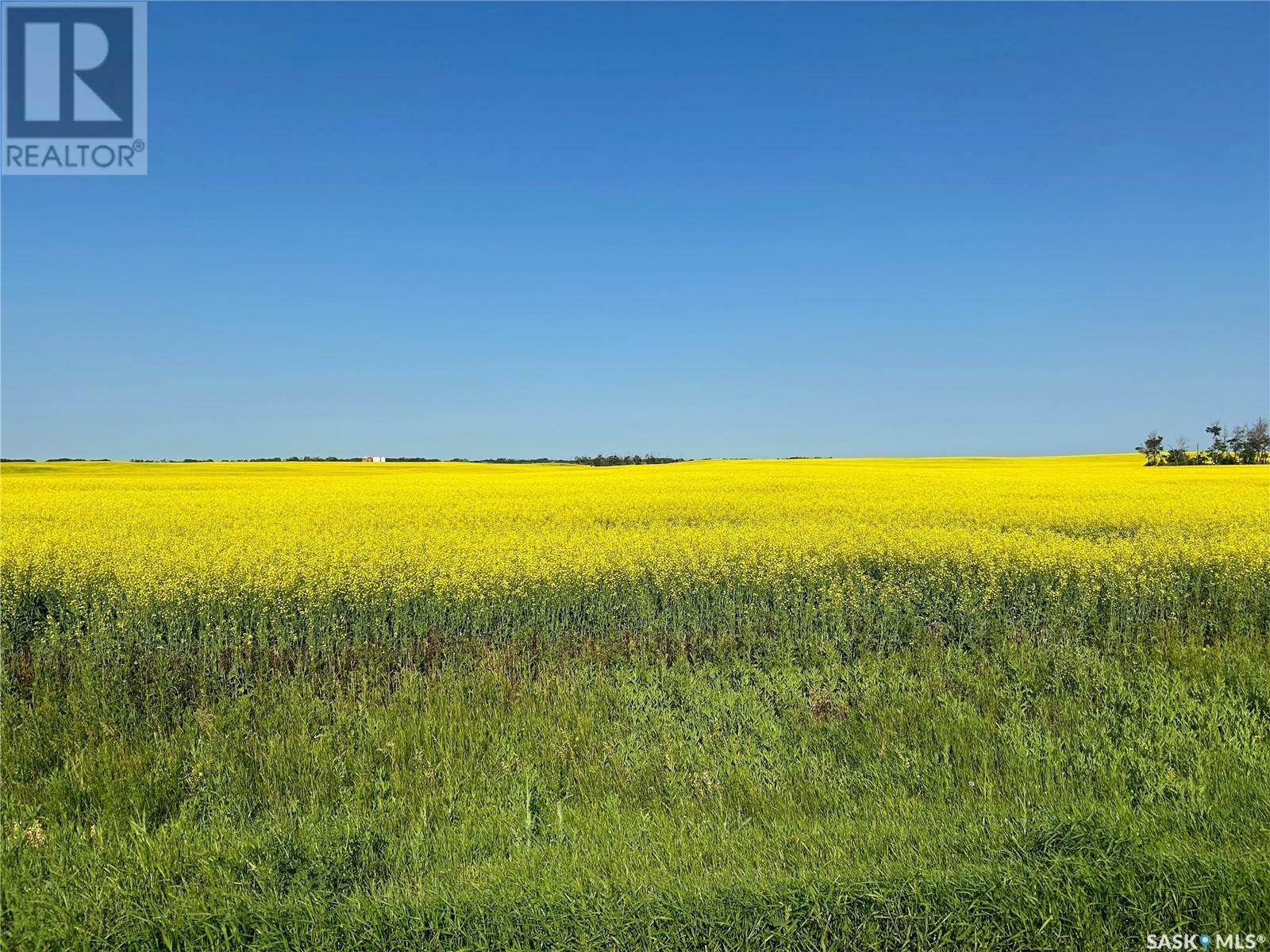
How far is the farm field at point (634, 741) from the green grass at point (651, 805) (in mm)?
22

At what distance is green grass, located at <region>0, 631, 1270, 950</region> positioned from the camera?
289cm

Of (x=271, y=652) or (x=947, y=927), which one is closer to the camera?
(x=947, y=927)

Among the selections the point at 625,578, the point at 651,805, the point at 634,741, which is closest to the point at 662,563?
the point at 625,578

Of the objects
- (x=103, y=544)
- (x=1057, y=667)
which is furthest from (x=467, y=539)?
(x=1057, y=667)

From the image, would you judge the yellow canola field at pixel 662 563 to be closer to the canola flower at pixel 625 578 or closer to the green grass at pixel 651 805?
the canola flower at pixel 625 578

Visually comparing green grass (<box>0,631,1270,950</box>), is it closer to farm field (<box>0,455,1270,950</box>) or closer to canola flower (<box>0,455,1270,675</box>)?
farm field (<box>0,455,1270,950</box>)

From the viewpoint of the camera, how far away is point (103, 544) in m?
10.9

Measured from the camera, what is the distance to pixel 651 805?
396cm

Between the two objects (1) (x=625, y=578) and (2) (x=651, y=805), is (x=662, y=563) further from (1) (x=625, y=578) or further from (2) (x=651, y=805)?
(2) (x=651, y=805)

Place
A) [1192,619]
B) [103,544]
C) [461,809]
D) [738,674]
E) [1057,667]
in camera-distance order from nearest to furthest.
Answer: [461,809]
[1057,667]
[738,674]
[1192,619]
[103,544]

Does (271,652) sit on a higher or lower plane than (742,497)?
lower

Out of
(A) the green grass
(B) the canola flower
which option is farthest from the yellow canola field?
(A) the green grass

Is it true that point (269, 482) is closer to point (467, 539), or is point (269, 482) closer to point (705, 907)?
point (467, 539)

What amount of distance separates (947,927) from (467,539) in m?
9.71
